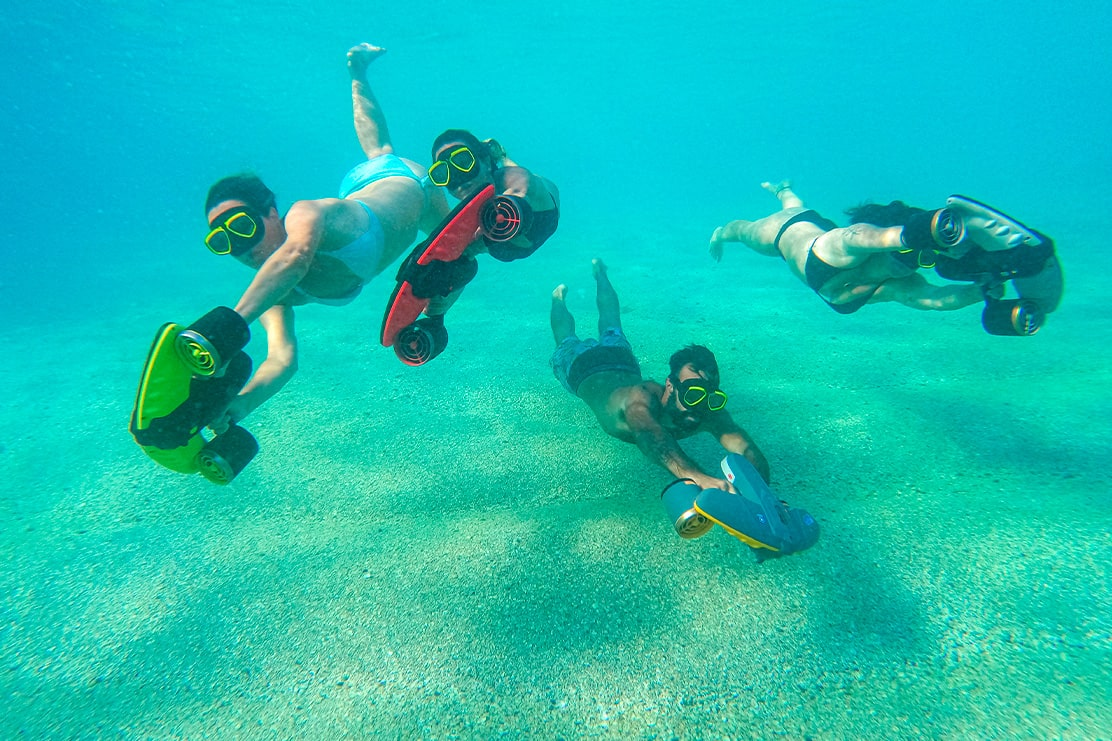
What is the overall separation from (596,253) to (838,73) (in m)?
69.3

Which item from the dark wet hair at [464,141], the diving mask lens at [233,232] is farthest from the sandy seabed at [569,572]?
the dark wet hair at [464,141]

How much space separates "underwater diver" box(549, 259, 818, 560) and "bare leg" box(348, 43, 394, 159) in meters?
3.15

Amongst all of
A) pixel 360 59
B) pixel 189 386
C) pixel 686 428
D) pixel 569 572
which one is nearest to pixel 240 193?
pixel 189 386

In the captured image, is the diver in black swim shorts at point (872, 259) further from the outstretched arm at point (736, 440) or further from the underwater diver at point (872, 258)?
the outstretched arm at point (736, 440)

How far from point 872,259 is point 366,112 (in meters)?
6.15

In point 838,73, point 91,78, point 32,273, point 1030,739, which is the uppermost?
point 838,73

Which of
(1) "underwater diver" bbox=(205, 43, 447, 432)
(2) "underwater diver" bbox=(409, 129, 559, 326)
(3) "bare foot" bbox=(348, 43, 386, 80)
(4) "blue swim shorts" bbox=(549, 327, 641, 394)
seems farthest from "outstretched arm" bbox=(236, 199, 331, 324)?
(3) "bare foot" bbox=(348, 43, 386, 80)

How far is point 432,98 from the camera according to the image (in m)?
69.1

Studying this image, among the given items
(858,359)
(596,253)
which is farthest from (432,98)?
(858,359)

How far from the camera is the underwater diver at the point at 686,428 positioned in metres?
3.03

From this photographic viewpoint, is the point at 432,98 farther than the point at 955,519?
Yes

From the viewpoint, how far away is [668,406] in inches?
171

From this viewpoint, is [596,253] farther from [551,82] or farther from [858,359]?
[551,82]

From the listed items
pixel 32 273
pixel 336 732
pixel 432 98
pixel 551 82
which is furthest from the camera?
pixel 432 98
